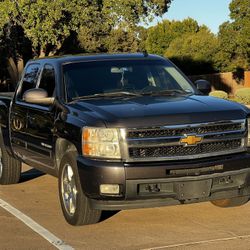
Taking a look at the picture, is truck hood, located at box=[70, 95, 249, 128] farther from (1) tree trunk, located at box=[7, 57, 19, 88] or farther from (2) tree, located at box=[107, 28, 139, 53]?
(2) tree, located at box=[107, 28, 139, 53]

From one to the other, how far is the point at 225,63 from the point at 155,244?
40823mm

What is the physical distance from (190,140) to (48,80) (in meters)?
2.50

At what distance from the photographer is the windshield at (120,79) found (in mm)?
7270

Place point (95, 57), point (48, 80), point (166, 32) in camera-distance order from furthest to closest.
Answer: point (166, 32)
point (48, 80)
point (95, 57)

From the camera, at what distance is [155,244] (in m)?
5.94

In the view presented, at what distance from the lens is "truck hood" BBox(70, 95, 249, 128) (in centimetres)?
609

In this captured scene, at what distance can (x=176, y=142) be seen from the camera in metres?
6.13

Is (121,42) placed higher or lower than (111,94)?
lower

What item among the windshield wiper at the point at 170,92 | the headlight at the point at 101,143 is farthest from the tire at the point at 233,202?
the headlight at the point at 101,143

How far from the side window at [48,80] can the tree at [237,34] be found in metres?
30.0

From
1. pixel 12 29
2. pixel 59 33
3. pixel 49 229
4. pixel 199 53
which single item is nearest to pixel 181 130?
pixel 49 229

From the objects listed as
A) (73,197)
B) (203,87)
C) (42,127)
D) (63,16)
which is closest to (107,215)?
(73,197)

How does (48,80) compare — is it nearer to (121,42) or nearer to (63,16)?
(63,16)

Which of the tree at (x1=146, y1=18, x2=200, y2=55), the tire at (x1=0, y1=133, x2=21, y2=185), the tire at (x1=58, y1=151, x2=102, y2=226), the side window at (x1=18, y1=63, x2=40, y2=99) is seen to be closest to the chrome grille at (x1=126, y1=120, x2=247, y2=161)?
the tire at (x1=58, y1=151, x2=102, y2=226)
